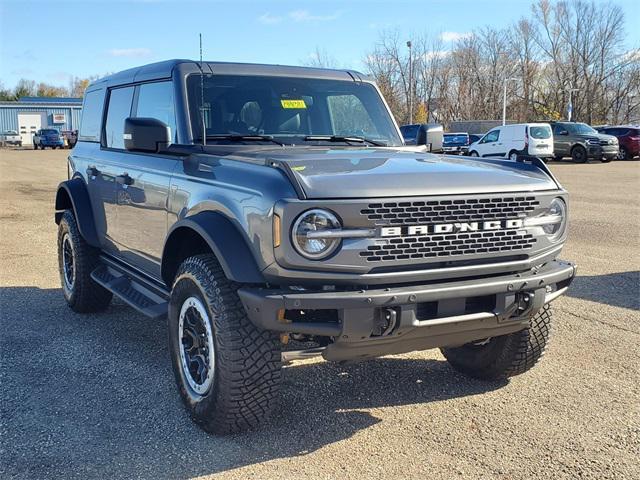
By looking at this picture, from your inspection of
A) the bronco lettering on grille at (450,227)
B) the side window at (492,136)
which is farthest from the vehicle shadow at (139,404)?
the side window at (492,136)

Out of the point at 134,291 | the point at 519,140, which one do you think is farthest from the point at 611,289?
the point at 519,140

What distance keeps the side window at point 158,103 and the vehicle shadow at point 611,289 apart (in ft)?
14.0

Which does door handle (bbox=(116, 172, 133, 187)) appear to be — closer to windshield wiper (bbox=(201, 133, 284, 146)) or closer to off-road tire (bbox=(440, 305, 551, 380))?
windshield wiper (bbox=(201, 133, 284, 146))

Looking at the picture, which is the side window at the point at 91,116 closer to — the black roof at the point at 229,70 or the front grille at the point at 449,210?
the black roof at the point at 229,70

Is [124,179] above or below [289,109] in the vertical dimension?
below

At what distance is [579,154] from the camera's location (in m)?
30.8

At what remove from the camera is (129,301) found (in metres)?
4.77

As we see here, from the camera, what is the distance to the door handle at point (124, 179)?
4894mm

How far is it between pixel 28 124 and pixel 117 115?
7518 centimetres

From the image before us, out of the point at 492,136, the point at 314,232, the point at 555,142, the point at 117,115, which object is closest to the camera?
the point at 314,232

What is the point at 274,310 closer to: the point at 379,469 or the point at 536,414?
the point at 379,469

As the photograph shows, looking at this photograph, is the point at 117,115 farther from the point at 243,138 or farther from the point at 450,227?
the point at 450,227

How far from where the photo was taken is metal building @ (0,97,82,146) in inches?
2857

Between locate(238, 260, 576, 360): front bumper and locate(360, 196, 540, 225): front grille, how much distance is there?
0.32 m
